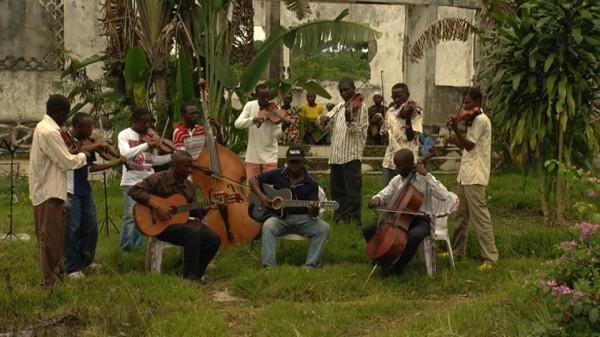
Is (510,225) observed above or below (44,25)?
below

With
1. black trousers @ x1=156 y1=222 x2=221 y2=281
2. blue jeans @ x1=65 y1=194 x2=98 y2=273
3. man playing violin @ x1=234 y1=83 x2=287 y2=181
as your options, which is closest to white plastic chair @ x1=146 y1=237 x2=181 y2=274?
black trousers @ x1=156 y1=222 x2=221 y2=281

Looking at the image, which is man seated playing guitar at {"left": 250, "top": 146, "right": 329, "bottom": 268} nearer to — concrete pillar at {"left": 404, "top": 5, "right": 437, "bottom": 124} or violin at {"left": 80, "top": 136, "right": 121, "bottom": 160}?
violin at {"left": 80, "top": 136, "right": 121, "bottom": 160}

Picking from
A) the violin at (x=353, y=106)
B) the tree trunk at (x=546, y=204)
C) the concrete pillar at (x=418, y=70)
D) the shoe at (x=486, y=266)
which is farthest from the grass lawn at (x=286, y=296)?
the concrete pillar at (x=418, y=70)

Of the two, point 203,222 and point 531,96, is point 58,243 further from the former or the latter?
point 531,96

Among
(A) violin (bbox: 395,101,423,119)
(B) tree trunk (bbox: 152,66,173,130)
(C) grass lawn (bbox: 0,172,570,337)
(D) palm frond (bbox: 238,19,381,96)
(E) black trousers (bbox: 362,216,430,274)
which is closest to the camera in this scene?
(C) grass lawn (bbox: 0,172,570,337)

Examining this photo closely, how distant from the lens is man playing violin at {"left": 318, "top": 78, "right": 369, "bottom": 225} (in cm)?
1033

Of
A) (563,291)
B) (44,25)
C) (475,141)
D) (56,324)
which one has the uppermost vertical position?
(44,25)

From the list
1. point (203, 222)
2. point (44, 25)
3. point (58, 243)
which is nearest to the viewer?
point (58, 243)

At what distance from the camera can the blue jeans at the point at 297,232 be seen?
870cm

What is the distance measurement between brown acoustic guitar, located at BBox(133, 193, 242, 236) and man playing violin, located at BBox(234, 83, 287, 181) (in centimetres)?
190

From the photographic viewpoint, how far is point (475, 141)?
29.1 ft

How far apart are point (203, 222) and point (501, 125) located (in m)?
4.26

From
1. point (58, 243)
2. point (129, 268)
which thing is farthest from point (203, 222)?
point (58, 243)

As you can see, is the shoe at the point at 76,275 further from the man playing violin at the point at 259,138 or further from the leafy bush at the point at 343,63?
the leafy bush at the point at 343,63
